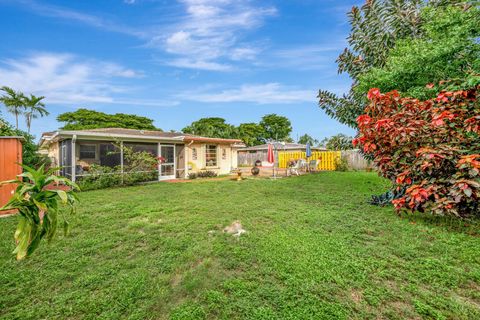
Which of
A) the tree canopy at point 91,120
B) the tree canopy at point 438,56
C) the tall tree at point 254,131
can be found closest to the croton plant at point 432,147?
the tree canopy at point 438,56

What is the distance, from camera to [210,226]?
4309 millimetres

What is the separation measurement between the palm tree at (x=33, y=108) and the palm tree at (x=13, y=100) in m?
0.39

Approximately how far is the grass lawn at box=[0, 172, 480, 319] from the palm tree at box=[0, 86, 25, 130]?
25787 millimetres

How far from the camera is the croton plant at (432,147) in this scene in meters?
3.58

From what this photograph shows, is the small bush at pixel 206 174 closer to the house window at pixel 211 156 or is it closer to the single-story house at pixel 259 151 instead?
the house window at pixel 211 156

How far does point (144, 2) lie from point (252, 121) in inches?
1550

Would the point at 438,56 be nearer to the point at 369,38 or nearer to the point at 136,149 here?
the point at 369,38

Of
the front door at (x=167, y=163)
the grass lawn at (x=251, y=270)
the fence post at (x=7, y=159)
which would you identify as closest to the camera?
the grass lawn at (x=251, y=270)

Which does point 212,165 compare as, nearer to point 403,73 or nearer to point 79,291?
point 403,73

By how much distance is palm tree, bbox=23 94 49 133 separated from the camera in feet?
74.5

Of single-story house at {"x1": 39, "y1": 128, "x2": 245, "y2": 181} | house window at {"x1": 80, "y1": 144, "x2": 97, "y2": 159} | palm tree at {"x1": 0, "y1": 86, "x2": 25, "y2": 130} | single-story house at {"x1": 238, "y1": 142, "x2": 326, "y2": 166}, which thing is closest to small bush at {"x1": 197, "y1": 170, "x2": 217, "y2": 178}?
single-story house at {"x1": 39, "y1": 128, "x2": 245, "y2": 181}

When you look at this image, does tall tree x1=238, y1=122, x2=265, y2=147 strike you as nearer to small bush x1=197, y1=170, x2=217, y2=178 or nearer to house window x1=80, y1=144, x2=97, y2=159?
small bush x1=197, y1=170, x2=217, y2=178

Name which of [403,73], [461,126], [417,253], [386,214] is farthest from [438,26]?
[417,253]

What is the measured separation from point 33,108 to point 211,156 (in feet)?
77.0
